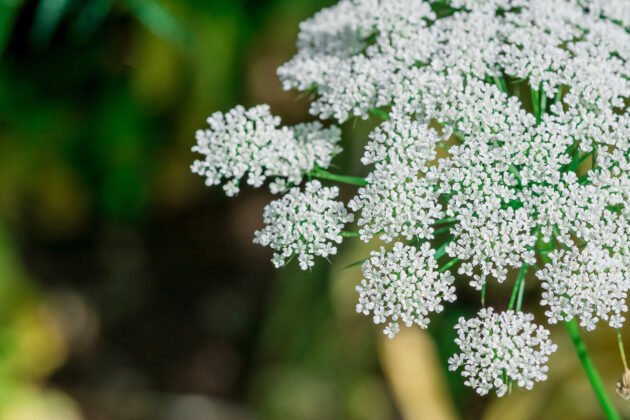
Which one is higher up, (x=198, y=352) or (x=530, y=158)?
(x=198, y=352)

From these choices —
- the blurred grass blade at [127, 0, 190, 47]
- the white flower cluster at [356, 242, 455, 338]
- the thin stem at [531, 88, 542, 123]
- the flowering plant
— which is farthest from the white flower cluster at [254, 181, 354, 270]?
the blurred grass blade at [127, 0, 190, 47]

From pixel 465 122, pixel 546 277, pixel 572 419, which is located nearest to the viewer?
pixel 546 277

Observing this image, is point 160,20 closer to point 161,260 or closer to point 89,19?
point 89,19

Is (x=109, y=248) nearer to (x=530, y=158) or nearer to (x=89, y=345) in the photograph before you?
(x=89, y=345)

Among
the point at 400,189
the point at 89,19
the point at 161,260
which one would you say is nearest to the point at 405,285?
the point at 400,189

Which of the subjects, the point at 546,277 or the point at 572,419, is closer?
the point at 546,277

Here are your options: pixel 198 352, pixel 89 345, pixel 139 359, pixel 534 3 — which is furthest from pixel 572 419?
pixel 89 345

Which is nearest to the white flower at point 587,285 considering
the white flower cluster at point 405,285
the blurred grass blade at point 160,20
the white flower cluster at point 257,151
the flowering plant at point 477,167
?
the flowering plant at point 477,167
